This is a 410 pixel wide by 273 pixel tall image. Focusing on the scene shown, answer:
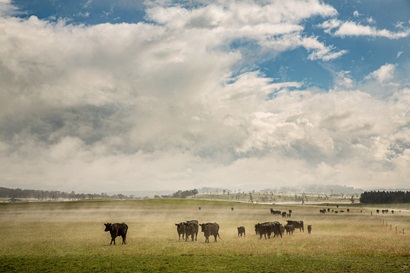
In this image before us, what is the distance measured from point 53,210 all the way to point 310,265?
9353cm

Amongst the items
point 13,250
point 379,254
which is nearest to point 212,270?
point 379,254

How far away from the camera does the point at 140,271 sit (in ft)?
74.3

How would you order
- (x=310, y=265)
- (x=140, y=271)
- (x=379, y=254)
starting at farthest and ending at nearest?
(x=379, y=254) → (x=310, y=265) → (x=140, y=271)

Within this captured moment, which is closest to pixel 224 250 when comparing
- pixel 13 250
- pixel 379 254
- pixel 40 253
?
pixel 379 254

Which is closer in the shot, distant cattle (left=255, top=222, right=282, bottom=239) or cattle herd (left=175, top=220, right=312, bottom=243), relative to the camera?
cattle herd (left=175, top=220, right=312, bottom=243)

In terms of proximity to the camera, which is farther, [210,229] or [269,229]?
[269,229]

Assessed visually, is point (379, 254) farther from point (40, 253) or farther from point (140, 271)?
point (40, 253)

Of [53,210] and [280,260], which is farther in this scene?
[53,210]

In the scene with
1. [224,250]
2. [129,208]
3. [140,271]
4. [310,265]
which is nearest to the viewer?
[140,271]

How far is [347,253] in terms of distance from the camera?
3109 cm

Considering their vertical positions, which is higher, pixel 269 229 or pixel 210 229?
pixel 210 229

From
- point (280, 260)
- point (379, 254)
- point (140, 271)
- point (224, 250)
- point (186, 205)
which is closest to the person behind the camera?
point (140, 271)

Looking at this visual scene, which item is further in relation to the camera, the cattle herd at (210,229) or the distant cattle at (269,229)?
the distant cattle at (269,229)

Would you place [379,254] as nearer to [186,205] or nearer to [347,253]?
[347,253]
